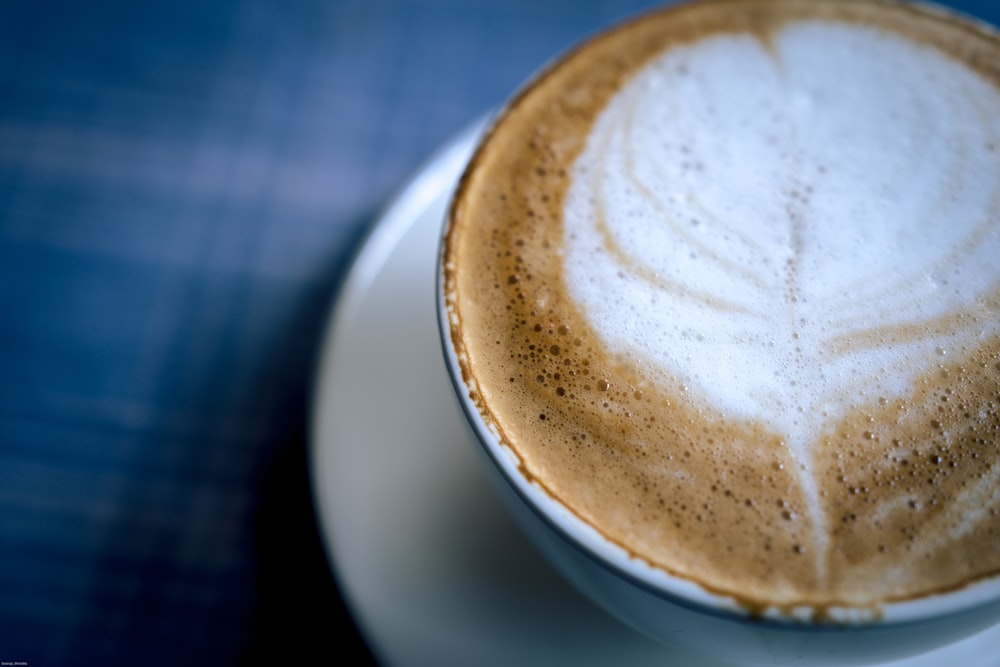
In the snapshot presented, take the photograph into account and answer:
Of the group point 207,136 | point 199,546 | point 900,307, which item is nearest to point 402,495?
point 199,546

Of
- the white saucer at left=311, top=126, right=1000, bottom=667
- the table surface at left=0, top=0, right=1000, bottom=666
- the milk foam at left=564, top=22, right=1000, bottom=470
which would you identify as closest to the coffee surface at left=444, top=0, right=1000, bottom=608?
the milk foam at left=564, top=22, right=1000, bottom=470

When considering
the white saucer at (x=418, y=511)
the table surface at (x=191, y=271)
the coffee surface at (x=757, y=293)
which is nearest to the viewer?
the coffee surface at (x=757, y=293)

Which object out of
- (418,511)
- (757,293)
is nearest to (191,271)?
(418,511)

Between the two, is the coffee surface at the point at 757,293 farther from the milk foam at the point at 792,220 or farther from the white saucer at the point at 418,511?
the white saucer at the point at 418,511

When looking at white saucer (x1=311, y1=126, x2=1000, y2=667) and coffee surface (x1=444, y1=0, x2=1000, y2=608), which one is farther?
white saucer (x1=311, y1=126, x2=1000, y2=667)

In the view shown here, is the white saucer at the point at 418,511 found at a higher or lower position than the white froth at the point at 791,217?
lower

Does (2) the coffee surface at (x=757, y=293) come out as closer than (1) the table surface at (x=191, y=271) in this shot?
Yes

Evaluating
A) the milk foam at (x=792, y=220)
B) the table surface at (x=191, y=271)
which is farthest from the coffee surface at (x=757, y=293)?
the table surface at (x=191, y=271)

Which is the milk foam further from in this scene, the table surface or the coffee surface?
the table surface

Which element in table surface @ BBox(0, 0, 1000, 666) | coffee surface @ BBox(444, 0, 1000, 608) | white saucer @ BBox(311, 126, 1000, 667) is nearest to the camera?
coffee surface @ BBox(444, 0, 1000, 608)
